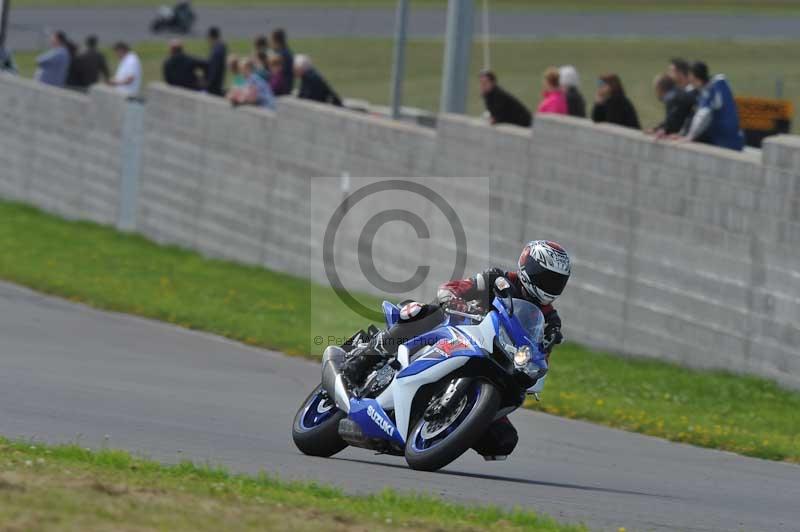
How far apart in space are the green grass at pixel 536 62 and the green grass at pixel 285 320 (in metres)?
9.85

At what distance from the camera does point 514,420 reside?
1348 cm

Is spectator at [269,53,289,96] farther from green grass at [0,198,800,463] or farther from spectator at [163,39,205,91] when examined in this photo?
green grass at [0,198,800,463]

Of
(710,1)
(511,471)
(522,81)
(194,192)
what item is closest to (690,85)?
(511,471)

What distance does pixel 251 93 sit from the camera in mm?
22719

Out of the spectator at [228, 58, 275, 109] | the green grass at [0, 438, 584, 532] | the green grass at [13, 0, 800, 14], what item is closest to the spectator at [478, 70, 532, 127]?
the spectator at [228, 58, 275, 109]

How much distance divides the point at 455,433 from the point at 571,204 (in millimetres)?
8569

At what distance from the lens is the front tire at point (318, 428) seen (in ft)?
33.4

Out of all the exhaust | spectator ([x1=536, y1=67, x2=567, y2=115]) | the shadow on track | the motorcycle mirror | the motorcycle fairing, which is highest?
spectator ([x1=536, y1=67, x2=567, y2=115])

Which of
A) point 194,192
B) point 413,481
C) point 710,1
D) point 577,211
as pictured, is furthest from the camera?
point 710,1

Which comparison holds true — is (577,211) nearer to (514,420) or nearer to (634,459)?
(514,420)

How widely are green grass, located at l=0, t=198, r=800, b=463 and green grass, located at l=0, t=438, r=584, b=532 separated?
511 centimetres

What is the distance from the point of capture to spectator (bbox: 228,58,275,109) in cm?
2269

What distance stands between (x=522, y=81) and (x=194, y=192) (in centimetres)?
1393

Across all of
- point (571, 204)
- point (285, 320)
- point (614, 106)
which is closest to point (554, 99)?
point (614, 106)
